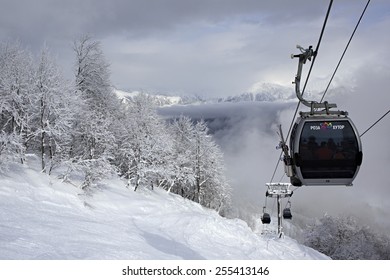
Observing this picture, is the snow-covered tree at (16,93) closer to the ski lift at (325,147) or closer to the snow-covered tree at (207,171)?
the ski lift at (325,147)

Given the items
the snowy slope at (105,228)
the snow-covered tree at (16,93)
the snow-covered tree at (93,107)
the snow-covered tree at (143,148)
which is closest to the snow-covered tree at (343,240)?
the snowy slope at (105,228)

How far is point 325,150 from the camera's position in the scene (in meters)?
9.52

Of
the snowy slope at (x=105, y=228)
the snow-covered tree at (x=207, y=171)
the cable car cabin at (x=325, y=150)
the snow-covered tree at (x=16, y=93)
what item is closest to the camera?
the cable car cabin at (x=325, y=150)

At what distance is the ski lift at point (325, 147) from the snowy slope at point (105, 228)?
310 inches

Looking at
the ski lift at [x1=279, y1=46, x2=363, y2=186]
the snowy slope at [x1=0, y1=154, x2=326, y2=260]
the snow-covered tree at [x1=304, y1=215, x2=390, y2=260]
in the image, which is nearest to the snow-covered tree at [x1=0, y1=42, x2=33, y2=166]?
the snowy slope at [x1=0, y1=154, x2=326, y2=260]

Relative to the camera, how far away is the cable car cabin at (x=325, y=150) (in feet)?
29.9

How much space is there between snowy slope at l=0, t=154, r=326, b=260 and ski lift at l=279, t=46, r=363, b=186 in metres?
7.88

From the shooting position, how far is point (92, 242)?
15.4 meters

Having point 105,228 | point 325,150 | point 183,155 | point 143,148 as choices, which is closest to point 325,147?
point 325,150

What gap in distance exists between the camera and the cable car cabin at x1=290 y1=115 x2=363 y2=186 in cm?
912

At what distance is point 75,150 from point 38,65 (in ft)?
29.7

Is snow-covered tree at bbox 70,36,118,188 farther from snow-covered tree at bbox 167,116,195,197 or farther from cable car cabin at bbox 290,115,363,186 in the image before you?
cable car cabin at bbox 290,115,363,186
